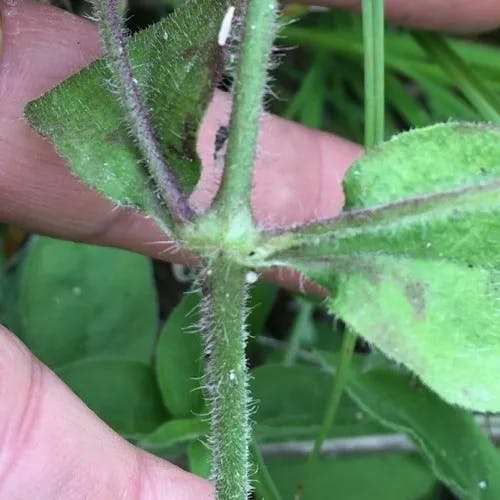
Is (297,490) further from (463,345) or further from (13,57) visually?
(13,57)

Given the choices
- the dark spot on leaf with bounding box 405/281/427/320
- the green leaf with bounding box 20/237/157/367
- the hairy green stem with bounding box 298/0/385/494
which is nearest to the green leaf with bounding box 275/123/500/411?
the dark spot on leaf with bounding box 405/281/427/320

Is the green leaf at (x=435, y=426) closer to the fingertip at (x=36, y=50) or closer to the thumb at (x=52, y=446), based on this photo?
the thumb at (x=52, y=446)

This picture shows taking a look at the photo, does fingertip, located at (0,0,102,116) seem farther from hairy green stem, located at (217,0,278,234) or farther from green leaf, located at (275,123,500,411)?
green leaf, located at (275,123,500,411)

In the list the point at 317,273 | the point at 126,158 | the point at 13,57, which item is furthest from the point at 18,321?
the point at 317,273

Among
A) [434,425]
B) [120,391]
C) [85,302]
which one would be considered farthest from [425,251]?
[85,302]

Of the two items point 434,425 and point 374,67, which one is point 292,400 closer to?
point 434,425
